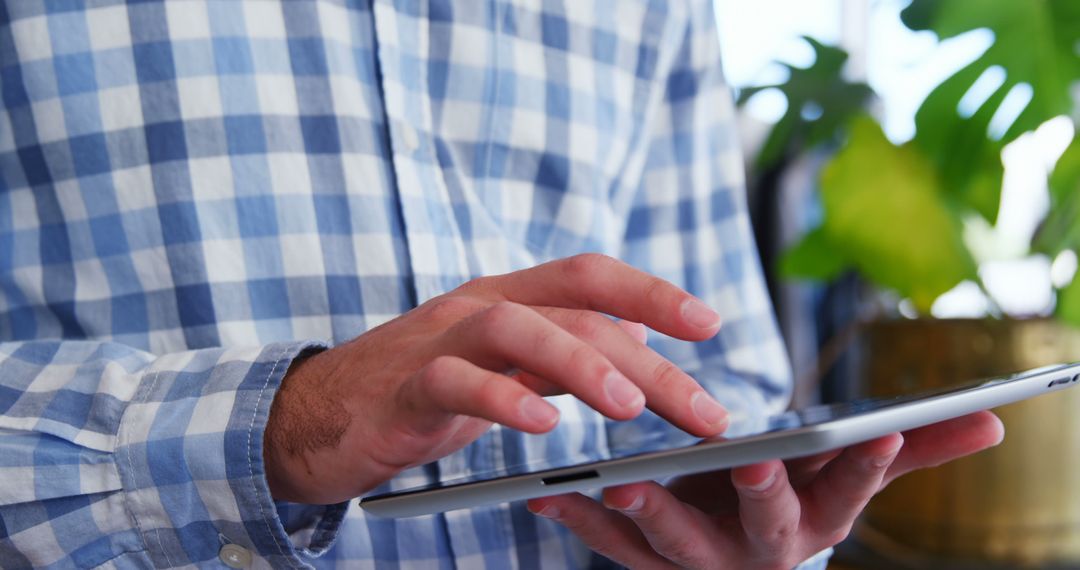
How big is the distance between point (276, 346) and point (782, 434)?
10.8 inches

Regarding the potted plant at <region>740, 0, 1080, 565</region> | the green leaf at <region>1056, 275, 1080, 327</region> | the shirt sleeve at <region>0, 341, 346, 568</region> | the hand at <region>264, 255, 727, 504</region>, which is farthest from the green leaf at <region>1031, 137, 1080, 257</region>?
the shirt sleeve at <region>0, 341, 346, 568</region>

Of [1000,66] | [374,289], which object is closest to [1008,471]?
[1000,66]

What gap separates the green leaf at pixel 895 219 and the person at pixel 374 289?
16.3 inches

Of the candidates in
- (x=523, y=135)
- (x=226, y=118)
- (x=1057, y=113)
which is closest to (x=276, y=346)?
(x=226, y=118)

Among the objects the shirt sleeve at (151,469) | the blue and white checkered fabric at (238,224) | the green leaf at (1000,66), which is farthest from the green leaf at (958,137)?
the shirt sleeve at (151,469)

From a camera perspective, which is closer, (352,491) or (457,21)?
(352,491)

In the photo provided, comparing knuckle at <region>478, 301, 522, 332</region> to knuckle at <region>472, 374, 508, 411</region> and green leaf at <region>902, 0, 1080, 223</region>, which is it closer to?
knuckle at <region>472, 374, 508, 411</region>

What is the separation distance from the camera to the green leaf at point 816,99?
1.46 m

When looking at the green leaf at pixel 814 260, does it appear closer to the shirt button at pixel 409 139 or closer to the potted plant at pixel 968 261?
the potted plant at pixel 968 261

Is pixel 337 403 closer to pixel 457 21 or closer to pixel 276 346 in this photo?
pixel 276 346

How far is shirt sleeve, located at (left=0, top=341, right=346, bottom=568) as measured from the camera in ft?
1.54

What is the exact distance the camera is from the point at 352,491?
0.46 m

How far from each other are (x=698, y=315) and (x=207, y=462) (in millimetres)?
256

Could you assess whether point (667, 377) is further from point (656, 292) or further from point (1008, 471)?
point (1008, 471)
